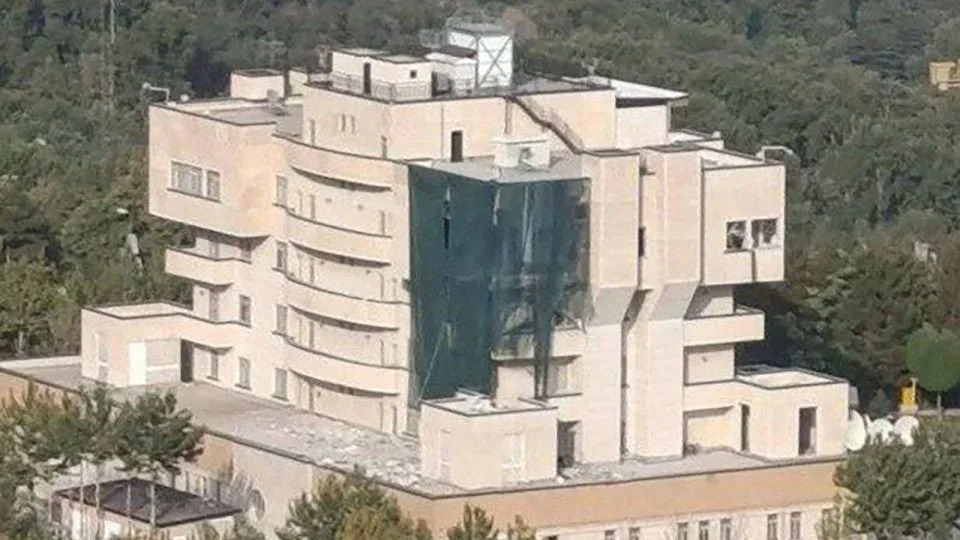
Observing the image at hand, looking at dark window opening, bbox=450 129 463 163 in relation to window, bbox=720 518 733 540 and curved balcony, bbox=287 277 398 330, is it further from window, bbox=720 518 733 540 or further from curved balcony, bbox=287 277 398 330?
window, bbox=720 518 733 540

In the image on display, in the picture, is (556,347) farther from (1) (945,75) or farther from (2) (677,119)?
(1) (945,75)

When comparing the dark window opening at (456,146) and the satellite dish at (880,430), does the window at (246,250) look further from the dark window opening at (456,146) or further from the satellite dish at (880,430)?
the satellite dish at (880,430)

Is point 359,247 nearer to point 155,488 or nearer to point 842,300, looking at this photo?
point 155,488

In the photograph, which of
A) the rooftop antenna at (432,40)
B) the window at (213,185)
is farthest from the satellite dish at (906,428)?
the window at (213,185)

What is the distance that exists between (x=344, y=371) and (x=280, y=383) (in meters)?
2.30

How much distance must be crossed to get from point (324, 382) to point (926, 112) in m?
46.0

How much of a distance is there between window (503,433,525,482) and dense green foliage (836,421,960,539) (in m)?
3.93

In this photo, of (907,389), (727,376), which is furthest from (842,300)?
(727,376)

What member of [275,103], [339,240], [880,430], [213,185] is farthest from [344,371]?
[880,430]

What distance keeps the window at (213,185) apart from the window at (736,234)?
22.4ft

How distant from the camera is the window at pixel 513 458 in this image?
5475 cm

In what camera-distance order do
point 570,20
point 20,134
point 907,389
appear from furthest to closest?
point 570,20 < point 20,134 < point 907,389

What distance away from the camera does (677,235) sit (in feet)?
187

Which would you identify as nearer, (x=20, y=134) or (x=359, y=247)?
(x=359, y=247)
